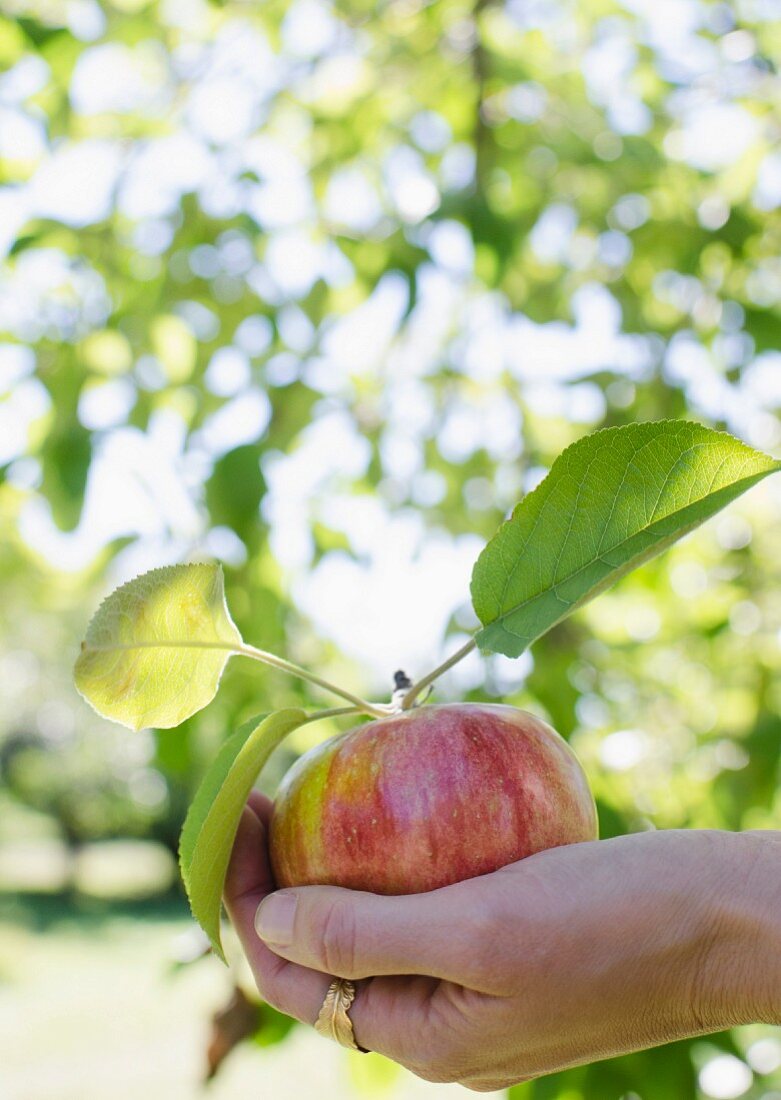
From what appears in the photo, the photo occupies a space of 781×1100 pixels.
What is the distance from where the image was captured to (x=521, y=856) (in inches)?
36.7

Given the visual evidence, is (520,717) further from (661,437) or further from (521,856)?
(661,437)

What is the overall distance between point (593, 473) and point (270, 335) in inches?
55.1

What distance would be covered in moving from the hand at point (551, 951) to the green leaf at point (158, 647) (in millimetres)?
205

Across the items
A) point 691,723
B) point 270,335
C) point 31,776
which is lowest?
point 31,776

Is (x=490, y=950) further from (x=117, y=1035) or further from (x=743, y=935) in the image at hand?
(x=117, y=1035)

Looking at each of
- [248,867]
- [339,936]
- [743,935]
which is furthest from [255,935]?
[743,935]

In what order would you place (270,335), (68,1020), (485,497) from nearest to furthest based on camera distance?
(270,335), (485,497), (68,1020)

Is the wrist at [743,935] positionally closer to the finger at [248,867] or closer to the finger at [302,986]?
the finger at [302,986]

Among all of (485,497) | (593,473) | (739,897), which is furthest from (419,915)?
(485,497)

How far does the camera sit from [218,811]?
908 millimetres

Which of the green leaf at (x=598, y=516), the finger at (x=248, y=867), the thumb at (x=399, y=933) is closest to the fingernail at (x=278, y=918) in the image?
the thumb at (x=399, y=933)

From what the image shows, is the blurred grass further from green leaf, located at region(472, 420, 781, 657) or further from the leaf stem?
green leaf, located at region(472, 420, 781, 657)

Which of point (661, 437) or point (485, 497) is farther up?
point (661, 437)

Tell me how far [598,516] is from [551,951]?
0.37 metres
